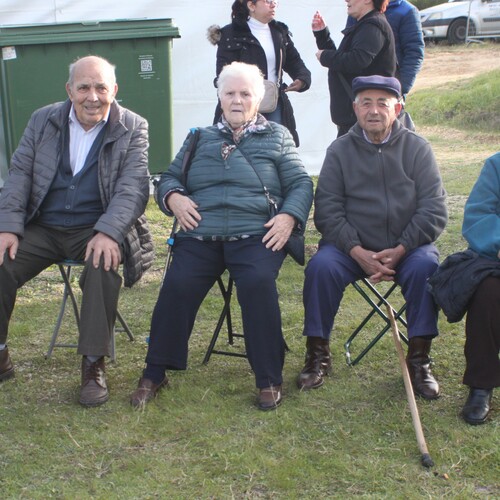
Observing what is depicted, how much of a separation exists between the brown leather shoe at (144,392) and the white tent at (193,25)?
4.28 meters

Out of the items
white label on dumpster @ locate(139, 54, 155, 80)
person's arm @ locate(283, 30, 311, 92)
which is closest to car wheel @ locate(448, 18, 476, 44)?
white label on dumpster @ locate(139, 54, 155, 80)

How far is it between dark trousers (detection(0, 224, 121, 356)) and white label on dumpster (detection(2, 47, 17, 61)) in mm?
2929

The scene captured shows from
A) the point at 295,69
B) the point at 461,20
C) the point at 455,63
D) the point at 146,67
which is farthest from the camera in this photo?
the point at 461,20

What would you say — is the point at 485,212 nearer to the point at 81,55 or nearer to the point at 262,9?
the point at 262,9

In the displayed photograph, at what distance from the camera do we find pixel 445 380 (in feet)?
12.9

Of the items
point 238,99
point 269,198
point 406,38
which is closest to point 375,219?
point 269,198

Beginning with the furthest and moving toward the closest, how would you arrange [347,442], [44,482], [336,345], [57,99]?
[57,99]
[336,345]
[347,442]
[44,482]

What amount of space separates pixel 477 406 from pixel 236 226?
1.30 meters

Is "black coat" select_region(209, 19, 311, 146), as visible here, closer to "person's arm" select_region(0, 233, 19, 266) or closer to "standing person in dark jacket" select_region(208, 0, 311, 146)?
"standing person in dark jacket" select_region(208, 0, 311, 146)

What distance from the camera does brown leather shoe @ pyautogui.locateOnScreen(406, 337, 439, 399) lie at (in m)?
3.76

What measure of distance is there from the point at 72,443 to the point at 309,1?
5484 millimetres

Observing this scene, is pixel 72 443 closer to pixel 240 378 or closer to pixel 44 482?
pixel 44 482

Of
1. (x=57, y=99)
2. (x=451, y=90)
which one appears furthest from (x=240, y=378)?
(x=451, y=90)

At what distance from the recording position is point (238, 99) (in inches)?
155
